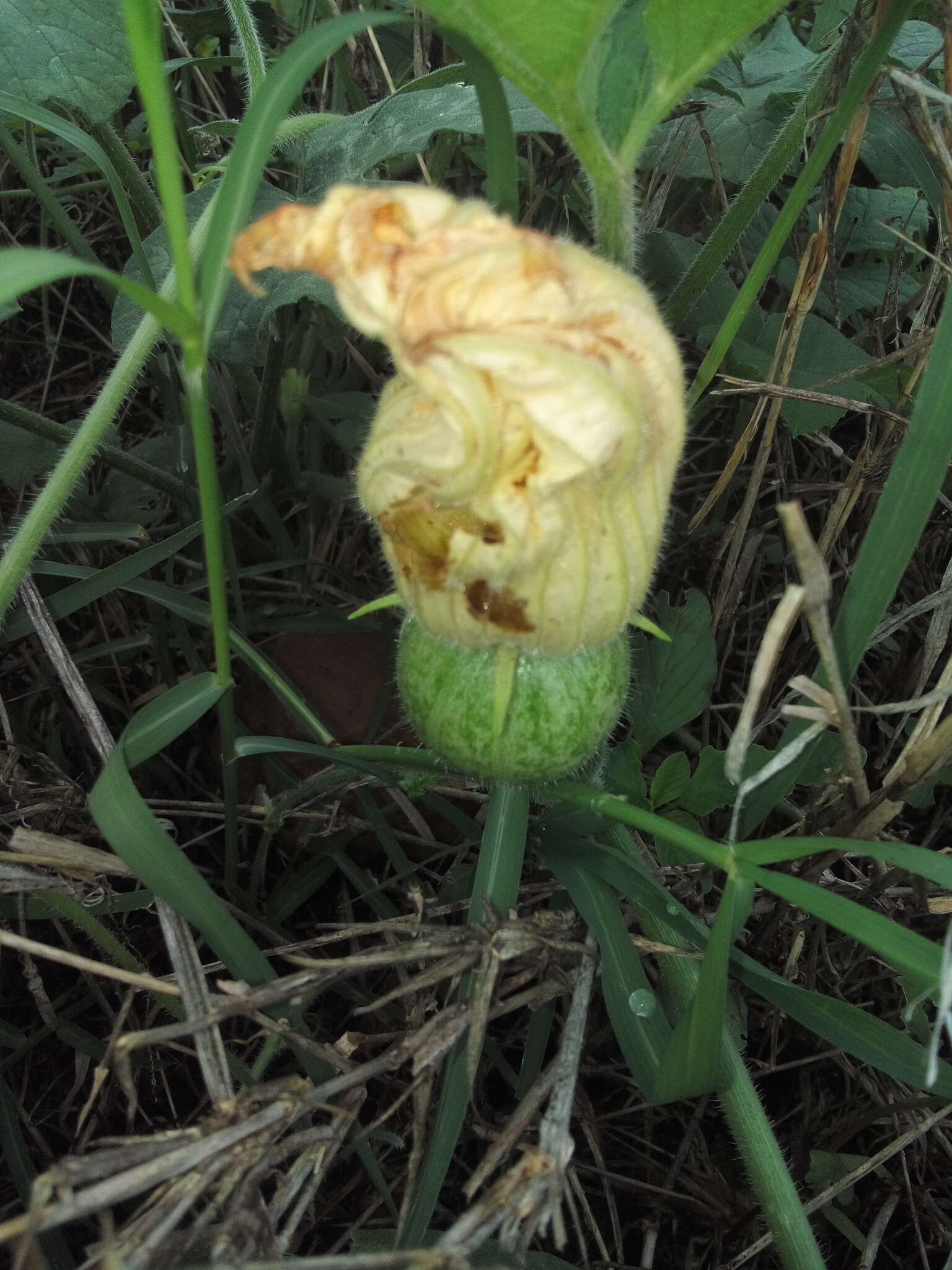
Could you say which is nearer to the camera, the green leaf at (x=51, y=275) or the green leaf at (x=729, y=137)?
the green leaf at (x=51, y=275)

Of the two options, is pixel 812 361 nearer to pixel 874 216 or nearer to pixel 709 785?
pixel 874 216

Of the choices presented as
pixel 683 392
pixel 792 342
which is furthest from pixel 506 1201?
pixel 792 342

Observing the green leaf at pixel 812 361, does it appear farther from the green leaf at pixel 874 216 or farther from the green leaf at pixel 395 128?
the green leaf at pixel 395 128

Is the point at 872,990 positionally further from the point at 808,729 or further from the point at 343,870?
the point at 343,870

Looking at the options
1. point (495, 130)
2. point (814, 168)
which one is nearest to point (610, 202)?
point (495, 130)

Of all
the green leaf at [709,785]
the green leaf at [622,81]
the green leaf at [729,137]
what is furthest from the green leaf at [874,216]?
the green leaf at [709,785]
